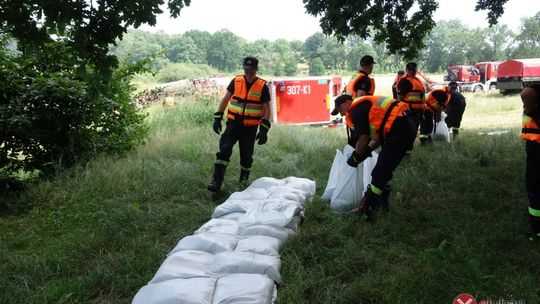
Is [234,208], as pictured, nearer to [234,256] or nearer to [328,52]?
[234,256]

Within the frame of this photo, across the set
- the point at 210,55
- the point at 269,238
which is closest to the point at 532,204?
the point at 269,238

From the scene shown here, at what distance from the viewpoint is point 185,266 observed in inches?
97.1

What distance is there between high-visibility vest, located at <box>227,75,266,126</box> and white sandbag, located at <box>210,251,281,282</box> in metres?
2.47

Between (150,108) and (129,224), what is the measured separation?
7027 millimetres

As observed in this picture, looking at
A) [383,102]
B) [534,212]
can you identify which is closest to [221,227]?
[383,102]

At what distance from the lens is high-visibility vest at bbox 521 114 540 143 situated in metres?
3.19

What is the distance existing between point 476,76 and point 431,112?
27.5m

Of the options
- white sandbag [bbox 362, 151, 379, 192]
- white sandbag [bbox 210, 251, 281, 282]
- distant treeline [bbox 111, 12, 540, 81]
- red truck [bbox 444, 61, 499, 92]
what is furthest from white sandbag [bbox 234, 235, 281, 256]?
distant treeline [bbox 111, 12, 540, 81]

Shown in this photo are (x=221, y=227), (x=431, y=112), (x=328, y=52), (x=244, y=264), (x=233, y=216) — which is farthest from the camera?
(x=328, y=52)

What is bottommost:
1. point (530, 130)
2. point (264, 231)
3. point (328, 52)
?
point (264, 231)

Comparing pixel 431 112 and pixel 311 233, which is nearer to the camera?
pixel 311 233

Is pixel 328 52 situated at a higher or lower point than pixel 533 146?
higher

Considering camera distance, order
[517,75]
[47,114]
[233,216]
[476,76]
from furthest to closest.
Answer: [476,76] < [517,75] < [47,114] < [233,216]

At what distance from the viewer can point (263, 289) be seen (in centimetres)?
225
